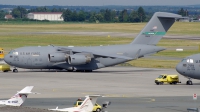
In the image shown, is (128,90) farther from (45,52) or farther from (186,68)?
(45,52)

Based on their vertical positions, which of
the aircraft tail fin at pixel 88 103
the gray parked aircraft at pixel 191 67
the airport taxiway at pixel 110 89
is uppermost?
the aircraft tail fin at pixel 88 103

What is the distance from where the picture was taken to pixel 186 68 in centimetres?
6538

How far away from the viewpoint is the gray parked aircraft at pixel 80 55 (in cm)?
8125

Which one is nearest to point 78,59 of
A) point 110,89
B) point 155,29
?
point 155,29

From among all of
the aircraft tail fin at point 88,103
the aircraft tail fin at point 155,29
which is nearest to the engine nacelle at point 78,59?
the aircraft tail fin at point 155,29

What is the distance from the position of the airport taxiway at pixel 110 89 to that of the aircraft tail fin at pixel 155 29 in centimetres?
403

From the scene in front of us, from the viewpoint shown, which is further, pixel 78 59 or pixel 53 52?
pixel 53 52

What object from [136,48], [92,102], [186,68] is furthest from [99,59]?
[92,102]

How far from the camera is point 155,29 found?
84.8 m

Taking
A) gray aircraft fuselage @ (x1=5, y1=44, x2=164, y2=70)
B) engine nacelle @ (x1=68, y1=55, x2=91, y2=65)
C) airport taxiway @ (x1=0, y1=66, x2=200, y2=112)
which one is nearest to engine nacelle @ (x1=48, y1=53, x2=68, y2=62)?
gray aircraft fuselage @ (x1=5, y1=44, x2=164, y2=70)

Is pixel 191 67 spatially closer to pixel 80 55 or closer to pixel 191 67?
pixel 191 67

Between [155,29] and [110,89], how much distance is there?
24124mm

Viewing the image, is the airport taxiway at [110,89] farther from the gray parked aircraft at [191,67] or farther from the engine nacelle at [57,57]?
the engine nacelle at [57,57]

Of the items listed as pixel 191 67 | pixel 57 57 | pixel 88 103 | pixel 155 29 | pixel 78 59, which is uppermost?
pixel 155 29
